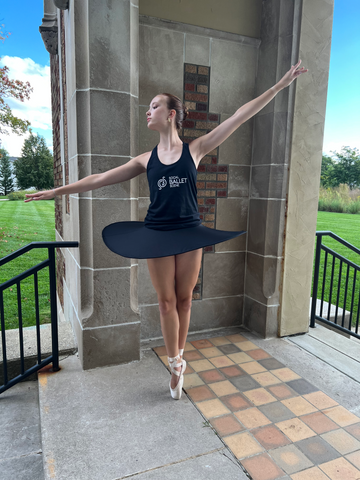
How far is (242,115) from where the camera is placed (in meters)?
2.04

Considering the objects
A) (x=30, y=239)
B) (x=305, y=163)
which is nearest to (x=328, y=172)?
(x=30, y=239)

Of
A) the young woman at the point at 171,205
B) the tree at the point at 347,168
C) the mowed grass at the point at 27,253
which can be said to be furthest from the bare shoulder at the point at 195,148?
the tree at the point at 347,168

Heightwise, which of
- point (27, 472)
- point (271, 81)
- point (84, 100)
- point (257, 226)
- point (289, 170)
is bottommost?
point (27, 472)

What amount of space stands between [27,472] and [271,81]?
3.54 meters

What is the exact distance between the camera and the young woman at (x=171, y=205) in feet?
6.49

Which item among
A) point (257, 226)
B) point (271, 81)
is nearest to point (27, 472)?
point (257, 226)

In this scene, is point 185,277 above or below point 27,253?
above

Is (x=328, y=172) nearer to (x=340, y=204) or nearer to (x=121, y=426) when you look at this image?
(x=340, y=204)

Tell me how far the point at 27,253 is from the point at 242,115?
10587mm

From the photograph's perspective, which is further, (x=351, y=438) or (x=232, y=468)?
(x=351, y=438)

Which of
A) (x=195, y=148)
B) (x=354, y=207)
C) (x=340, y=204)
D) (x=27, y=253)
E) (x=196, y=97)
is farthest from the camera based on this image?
(x=340, y=204)

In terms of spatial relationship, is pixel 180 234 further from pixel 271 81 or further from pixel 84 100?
pixel 271 81

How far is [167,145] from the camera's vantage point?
7.03 ft

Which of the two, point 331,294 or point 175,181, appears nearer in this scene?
point 175,181
